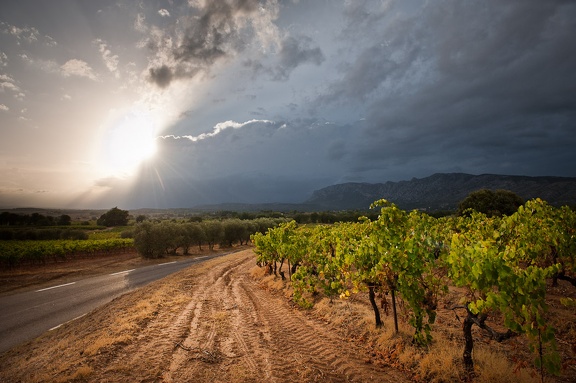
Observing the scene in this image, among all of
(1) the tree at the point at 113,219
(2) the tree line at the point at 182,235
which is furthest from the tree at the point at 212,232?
(1) the tree at the point at 113,219

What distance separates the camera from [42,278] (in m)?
31.8

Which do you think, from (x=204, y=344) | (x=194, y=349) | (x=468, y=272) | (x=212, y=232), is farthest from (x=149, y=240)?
(x=468, y=272)

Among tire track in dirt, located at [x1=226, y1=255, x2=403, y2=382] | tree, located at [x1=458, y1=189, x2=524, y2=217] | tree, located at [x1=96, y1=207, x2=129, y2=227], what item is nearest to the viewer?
tire track in dirt, located at [x1=226, y1=255, x2=403, y2=382]

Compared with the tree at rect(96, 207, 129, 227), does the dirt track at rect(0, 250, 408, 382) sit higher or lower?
lower

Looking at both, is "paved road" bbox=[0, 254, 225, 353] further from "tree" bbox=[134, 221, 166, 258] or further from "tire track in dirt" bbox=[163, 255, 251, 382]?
"tree" bbox=[134, 221, 166, 258]

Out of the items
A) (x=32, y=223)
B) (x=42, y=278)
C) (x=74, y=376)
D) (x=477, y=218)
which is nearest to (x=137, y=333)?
(x=74, y=376)

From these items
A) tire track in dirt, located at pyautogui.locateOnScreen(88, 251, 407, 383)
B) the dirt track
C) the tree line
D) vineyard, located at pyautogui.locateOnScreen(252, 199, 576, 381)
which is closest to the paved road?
the dirt track

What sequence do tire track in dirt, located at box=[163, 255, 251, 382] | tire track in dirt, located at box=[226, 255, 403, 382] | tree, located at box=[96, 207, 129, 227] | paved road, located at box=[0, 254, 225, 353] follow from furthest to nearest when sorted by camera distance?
tree, located at box=[96, 207, 129, 227]
paved road, located at box=[0, 254, 225, 353]
tire track in dirt, located at box=[163, 255, 251, 382]
tire track in dirt, located at box=[226, 255, 403, 382]

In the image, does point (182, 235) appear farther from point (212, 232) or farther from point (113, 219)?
point (113, 219)

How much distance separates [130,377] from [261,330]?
5.40 meters

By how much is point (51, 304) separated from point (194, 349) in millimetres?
17461

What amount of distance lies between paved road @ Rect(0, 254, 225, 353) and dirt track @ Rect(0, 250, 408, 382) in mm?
2174

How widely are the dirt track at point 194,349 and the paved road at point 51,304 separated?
7.13 ft

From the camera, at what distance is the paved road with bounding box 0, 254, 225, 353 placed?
15586 millimetres
